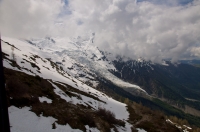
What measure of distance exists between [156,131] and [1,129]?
63.2m

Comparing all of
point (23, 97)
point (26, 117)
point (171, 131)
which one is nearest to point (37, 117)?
point (26, 117)

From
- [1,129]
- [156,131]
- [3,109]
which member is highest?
[3,109]

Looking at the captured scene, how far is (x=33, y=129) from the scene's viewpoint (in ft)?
65.2

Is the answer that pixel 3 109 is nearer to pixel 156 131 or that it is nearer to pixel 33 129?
pixel 33 129

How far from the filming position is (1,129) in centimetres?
544

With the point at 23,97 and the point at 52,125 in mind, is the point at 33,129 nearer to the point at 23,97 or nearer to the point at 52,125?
the point at 52,125

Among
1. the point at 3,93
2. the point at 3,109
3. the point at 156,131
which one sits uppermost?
the point at 3,93

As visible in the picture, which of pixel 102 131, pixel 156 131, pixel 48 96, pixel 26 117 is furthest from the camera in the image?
pixel 156 131

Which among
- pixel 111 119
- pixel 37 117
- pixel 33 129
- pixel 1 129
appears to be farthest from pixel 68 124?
pixel 1 129

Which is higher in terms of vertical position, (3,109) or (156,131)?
(3,109)

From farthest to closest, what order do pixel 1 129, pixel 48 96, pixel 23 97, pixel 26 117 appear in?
pixel 48 96
pixel 23 97
pixel 26 117
pixel 1 129

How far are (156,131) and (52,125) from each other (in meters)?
48.4

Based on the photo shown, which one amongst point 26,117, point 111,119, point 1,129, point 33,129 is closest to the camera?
point 1,129

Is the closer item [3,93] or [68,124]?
[3,93]
